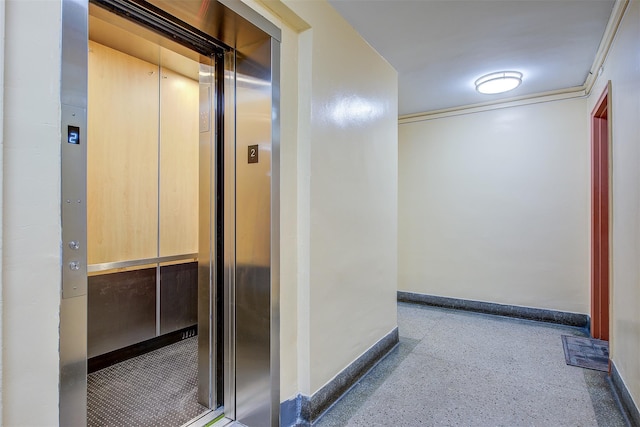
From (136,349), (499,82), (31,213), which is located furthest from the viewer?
(499,82)

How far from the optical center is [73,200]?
119 centimetres

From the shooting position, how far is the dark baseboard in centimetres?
264

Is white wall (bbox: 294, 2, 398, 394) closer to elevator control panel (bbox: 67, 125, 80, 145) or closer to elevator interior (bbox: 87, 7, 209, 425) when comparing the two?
elevator interior (bbox: 87, 7, 209, 425)

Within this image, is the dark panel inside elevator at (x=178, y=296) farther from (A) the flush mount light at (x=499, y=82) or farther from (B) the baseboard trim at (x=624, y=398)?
(A) the flush mount light at (x=499, y=82)

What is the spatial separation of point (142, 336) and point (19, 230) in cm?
228

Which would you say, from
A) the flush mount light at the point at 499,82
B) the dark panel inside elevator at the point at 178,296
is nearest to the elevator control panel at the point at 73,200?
the dark panel inside elevator at the point at 178,296

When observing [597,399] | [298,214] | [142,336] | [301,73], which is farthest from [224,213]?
[597,399]

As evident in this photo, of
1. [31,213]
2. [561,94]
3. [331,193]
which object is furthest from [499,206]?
[31,213]

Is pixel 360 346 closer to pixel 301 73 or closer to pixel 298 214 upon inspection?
pixel 298 214

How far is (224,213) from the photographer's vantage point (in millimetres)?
2051

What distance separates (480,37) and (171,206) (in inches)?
122

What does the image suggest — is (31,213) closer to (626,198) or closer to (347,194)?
(347,194)

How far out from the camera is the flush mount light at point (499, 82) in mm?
3418

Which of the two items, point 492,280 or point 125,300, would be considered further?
point 492,280
